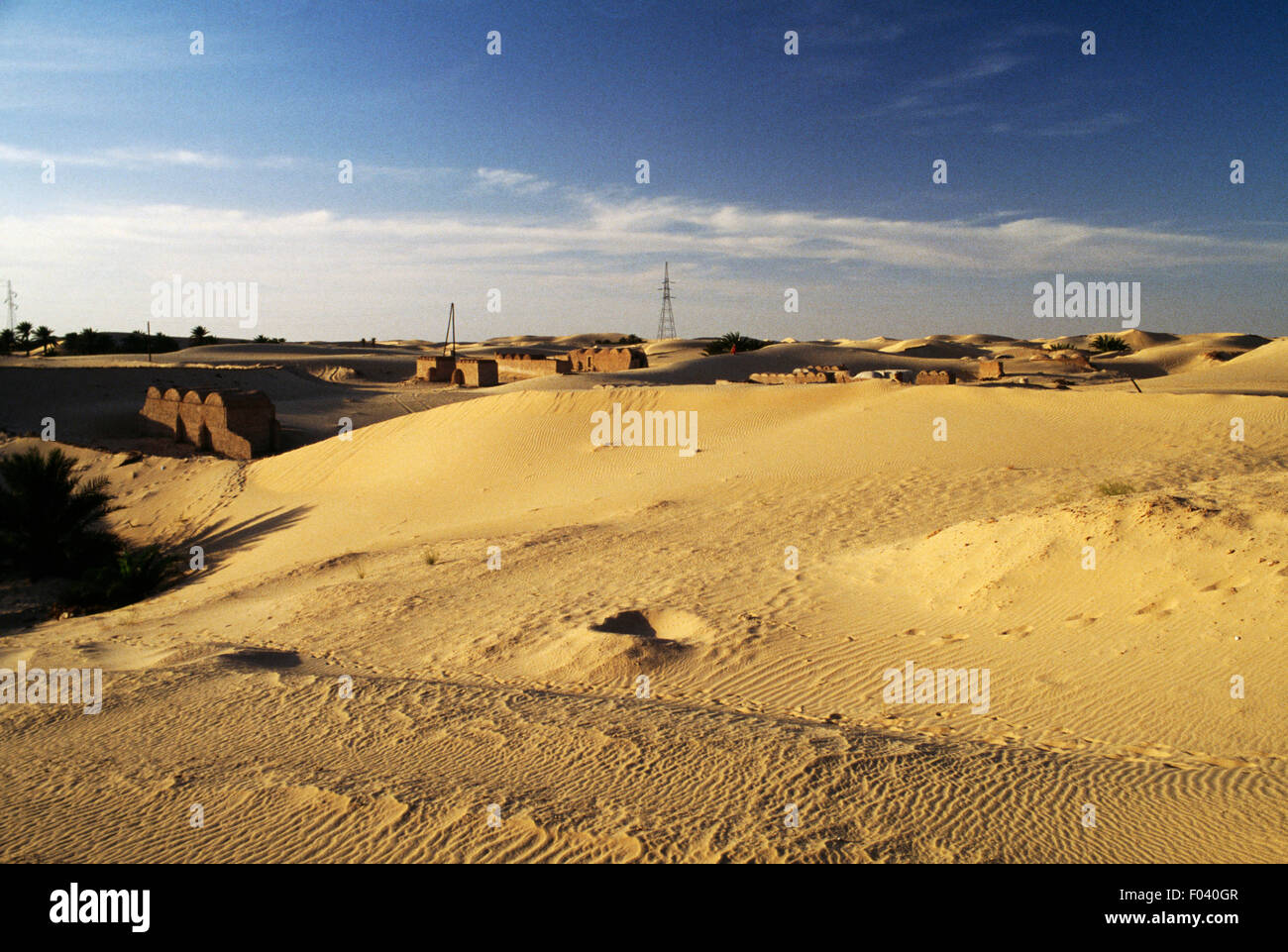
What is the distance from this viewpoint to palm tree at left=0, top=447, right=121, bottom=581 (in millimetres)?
13922

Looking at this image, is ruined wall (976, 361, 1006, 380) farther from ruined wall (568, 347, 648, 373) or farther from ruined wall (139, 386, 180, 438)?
ruined wall (139, 386, 180, 438)

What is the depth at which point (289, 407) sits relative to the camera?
3036 centimetres

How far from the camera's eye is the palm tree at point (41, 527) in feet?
45.7

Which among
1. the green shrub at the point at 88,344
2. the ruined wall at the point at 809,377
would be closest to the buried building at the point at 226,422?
the ruined wall at the point at 809,377

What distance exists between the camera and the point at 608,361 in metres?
37.4

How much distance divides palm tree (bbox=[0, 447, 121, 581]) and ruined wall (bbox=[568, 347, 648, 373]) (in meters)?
24.3

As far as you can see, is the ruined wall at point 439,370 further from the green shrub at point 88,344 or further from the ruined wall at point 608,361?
the green shrub at point 88,344

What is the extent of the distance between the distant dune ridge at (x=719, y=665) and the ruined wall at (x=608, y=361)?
70.5 feet

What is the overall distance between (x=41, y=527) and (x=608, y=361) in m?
25.7

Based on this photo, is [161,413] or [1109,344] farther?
[1109,344]

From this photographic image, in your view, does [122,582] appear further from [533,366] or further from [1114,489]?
[533,366]

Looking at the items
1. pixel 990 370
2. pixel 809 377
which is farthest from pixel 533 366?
pixel 990 370

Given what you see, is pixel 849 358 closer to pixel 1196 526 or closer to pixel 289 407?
pixel 289 407
